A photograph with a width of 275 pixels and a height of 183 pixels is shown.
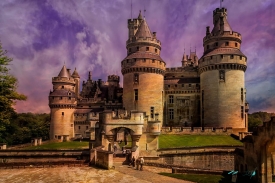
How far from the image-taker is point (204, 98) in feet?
183

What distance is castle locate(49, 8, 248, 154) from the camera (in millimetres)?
53250

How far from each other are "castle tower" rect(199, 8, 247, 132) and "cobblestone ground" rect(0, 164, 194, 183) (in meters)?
37.1

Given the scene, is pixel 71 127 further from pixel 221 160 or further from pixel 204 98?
pixel 221 160

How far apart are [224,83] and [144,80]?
50.5 ft

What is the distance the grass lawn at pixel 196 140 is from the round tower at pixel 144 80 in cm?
754

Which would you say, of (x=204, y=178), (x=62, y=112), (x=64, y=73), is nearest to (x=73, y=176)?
(x=204, y=178)

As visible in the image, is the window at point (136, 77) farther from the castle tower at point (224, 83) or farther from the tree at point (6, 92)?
the tree at point (6, 92)

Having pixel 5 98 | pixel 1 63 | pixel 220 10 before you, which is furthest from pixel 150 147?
pixel 220 10

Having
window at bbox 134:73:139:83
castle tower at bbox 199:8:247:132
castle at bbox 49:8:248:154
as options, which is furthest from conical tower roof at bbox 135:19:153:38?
castle tower at bbox 199:8:247:132

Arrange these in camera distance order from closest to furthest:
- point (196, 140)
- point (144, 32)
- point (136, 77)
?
point (196, 140)
point (136, 77)
point (144, 32)

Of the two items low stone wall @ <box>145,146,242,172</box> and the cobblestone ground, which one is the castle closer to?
low stone wall @ <box>145,146,242,172</box>

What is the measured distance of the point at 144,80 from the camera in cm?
5506

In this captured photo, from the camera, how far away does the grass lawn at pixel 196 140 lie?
41.2m

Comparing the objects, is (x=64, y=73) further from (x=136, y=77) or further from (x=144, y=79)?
(x=144, y=79)
